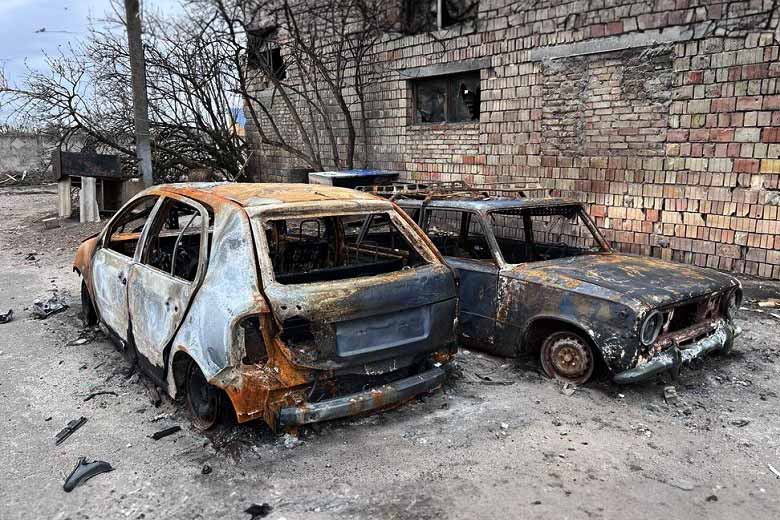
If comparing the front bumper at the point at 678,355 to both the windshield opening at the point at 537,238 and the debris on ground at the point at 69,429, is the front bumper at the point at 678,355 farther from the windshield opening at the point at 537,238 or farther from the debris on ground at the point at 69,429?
the debris on ground at the point at 69,429

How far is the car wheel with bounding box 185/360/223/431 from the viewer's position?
3.48m

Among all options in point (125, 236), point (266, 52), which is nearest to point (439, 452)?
point (125, 236)

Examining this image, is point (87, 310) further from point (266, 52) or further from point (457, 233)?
point (266, 52)

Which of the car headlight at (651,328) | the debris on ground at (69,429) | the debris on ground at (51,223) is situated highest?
the car headlight at (651,328)

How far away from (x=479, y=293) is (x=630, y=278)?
112 centimetres

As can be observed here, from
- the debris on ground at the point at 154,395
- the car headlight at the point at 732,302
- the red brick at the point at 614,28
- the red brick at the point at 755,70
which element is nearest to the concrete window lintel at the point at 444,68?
the red brick at the point at 614,28

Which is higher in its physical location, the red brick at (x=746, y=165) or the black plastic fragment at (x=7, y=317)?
the red brick at (x=746, y=165)

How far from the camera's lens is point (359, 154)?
42.8 feet

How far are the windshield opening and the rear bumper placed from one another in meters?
1.84

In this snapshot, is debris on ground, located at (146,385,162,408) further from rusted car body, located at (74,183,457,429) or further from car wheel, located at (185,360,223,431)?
car wheel, located at (185,360,223,431)

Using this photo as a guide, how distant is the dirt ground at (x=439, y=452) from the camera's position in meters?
2.88

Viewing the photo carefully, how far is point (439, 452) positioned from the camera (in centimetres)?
338

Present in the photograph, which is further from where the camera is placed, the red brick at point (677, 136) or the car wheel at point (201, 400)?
the red brick at point (677, 136)

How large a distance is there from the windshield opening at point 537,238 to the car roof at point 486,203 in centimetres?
6
